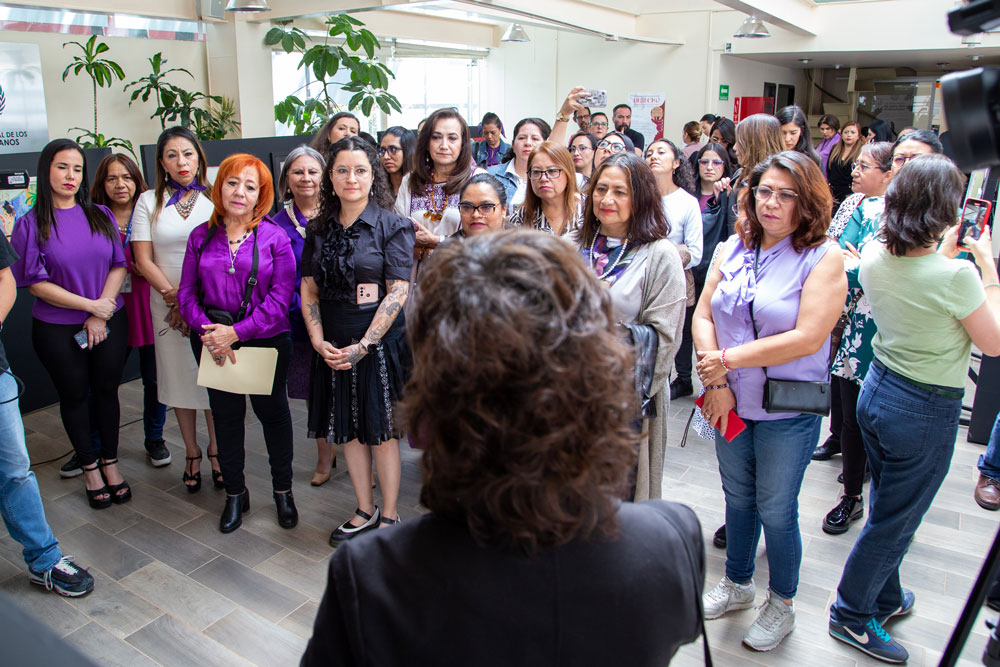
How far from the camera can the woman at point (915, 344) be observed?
80.0 inches

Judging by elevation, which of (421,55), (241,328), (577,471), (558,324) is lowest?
(241,328)

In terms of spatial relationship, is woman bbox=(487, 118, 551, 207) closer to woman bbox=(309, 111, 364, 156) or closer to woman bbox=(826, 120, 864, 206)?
woman bbox=(309, 111, 364, 156)

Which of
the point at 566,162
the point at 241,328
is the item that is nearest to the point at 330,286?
the point at 241,328

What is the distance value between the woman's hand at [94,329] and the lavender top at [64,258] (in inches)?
1.1

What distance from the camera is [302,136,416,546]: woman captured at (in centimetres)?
278

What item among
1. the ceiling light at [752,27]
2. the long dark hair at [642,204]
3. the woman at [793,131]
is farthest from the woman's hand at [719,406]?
the ceiling light at [752,27]

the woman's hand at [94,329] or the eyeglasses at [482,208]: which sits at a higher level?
the eyeglasses at [482,208]

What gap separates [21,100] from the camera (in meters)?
5.74

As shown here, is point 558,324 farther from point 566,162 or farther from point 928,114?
point 928,114

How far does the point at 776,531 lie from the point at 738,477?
0.19 m

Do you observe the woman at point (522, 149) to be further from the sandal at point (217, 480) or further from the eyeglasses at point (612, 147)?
the sandal at point (217, 480)

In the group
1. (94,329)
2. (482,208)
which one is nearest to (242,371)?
(94,329)

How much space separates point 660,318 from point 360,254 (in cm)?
115

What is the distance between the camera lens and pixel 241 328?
2.88 metres
